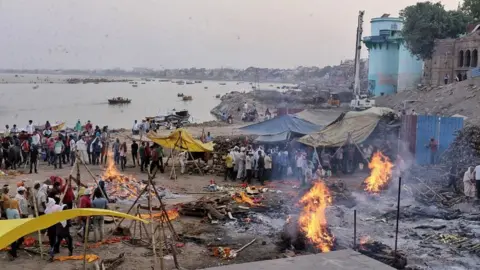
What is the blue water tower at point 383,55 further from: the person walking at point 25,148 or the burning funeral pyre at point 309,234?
the burning funeral pyre at point 309,234

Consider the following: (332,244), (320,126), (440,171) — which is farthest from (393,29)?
(332,244)

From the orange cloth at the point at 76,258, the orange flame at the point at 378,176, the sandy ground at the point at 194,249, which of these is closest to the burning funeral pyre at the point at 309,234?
the sandy ground at the point at 194,249

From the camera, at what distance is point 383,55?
198ft

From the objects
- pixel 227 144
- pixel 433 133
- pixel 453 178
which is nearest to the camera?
pixel 453 178

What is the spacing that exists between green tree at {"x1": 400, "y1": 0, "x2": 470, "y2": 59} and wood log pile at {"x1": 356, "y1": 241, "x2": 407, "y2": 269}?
4002cm

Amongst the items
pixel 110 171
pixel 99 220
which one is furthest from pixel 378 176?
pixel 99 220

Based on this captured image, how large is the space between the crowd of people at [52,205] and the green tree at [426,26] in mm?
41116

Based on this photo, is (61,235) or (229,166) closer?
(61,235)

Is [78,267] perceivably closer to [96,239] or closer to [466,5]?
[96,239]

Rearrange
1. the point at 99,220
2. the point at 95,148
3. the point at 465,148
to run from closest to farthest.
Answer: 1. the point at 99,220
2. the point at 465,148
3. the point at 95,148

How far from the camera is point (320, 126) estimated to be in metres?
25.8

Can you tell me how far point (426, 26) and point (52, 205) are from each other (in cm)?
4326

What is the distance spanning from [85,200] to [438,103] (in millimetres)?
29026

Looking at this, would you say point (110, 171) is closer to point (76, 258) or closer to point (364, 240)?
point (76, 258)
